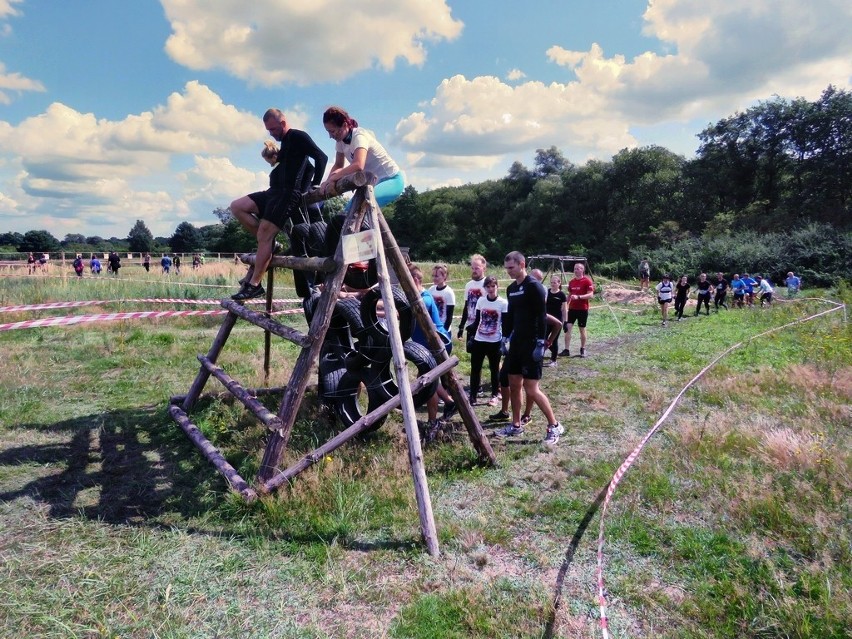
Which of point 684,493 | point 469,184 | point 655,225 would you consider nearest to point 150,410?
point 684,493

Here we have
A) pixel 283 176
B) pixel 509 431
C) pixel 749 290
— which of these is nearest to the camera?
pixel 283 176

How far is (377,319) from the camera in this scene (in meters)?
5.23

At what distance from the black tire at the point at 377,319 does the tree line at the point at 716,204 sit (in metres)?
31.3

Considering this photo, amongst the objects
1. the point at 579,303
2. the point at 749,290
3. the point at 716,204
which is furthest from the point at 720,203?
the point at 579,303

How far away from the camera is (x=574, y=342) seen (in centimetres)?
1262

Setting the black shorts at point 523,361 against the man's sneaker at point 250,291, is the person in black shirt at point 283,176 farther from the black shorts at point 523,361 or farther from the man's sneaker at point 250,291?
the black shorts at point 523,361

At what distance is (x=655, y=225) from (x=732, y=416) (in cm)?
4516

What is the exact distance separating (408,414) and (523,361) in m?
1.97

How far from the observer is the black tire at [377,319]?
5.12 m

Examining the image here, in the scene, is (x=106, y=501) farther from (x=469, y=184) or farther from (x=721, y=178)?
(x=469, y=184)

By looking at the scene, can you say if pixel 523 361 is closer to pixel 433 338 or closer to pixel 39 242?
pixel 433 338

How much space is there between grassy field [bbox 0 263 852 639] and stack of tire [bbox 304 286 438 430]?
392 mm

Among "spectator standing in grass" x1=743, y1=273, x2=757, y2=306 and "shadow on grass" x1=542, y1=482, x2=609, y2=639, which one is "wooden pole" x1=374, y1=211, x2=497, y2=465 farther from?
"spectator standing in grass" x1=743, y1=273, x2=757, y2=306

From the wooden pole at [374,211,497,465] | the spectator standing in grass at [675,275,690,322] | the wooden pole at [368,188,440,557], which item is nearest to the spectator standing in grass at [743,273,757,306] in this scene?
the spectator standing in grass at [675,275,690,322]
